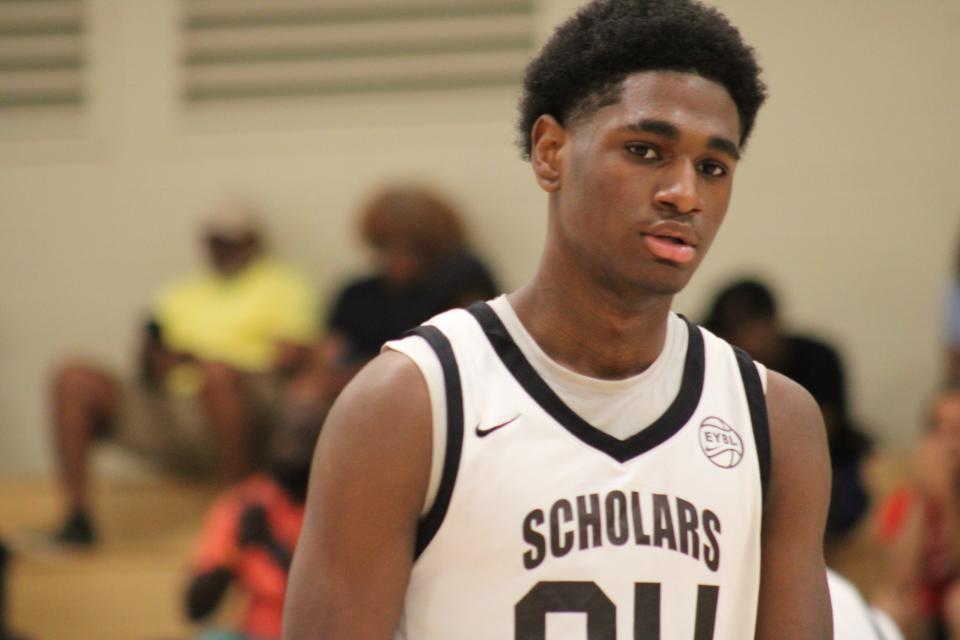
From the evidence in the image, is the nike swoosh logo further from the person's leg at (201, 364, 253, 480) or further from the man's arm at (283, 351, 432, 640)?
the person's leg at (201, 364, 253, 480)

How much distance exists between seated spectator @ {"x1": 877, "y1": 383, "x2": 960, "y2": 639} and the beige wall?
200 centimetres

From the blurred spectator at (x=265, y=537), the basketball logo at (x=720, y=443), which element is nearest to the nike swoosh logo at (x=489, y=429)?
the basketball logo at (x=720, y=443)

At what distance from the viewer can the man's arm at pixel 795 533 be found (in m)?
2.06

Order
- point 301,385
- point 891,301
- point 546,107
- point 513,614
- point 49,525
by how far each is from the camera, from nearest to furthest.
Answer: point 513,614
point 546,107
point 301,385
point 49,525
point 891,301

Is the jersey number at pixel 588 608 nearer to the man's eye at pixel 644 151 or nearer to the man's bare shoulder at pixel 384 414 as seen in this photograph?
the man's bare shoulder at pixel 384 414

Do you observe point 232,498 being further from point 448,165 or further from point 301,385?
point 448,165

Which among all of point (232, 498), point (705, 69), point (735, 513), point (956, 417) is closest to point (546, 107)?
point (705, 69)

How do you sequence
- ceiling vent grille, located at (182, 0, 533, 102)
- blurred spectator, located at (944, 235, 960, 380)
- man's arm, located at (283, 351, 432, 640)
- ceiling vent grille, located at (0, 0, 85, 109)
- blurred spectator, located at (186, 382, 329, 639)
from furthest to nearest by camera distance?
1. ceiling vent grille, located at (0, 0, 85, 109)
2. ceiling vent grille, located at (182, 0, 533, 102)
3. blurred spectator, located at (944, 235, 960, 380)
4. blurred spectator, located at (186, 382, 329, 639)
5. man's arm, located at (283, 351, 432, 640)

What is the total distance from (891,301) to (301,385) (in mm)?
3011

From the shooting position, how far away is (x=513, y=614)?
76.7 inches

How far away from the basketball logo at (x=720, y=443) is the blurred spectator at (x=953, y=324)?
13.7 ft

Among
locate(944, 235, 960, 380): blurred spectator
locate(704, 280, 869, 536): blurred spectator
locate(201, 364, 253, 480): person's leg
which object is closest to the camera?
locate(704, 280, 869, 536): blurred spectator

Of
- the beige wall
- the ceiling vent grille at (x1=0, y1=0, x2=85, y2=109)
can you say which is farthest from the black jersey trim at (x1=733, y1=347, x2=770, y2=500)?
the ceiling vent grille at (x1=0, y1=0, x2=85, y2=109)

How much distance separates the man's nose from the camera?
1.96 m
